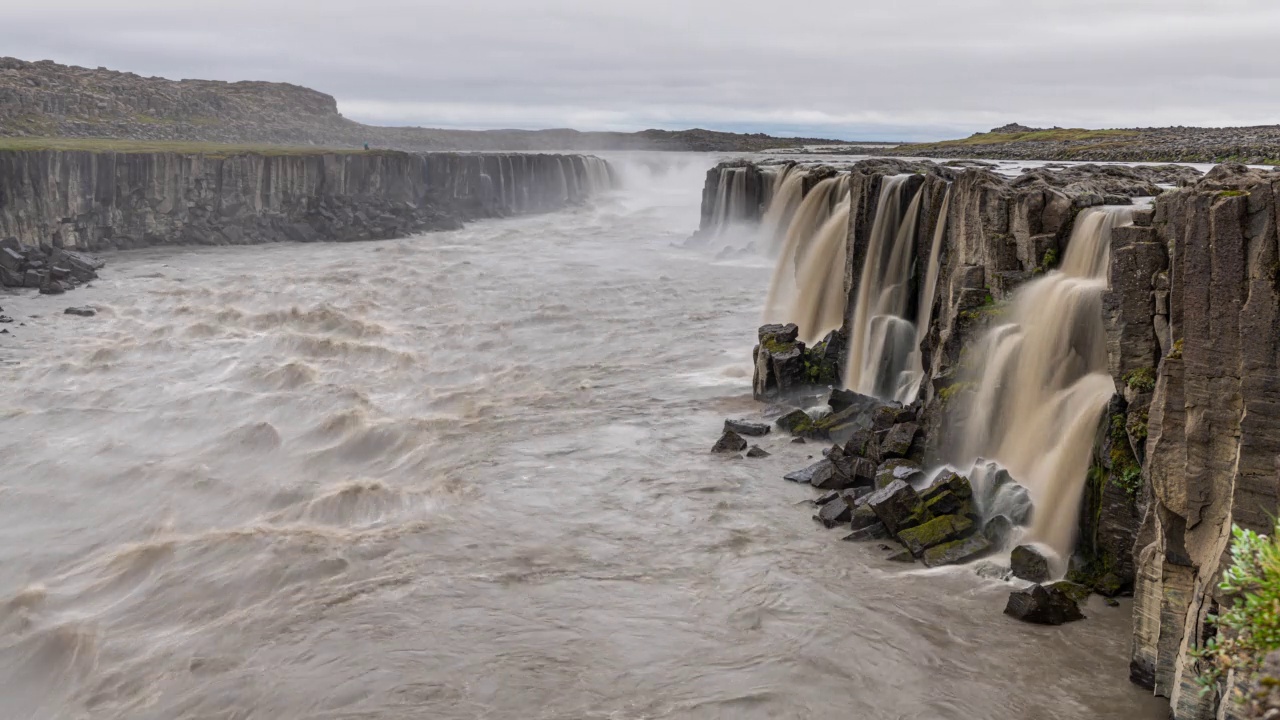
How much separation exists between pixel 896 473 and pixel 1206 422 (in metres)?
8.73

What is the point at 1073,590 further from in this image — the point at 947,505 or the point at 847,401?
the point at 847,401

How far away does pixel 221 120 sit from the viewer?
122500 millimetres

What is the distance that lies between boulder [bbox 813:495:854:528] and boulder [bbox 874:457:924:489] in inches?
42.7

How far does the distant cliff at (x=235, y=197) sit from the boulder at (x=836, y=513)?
1685 inches

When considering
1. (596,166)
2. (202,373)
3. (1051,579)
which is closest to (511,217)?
(596,166)

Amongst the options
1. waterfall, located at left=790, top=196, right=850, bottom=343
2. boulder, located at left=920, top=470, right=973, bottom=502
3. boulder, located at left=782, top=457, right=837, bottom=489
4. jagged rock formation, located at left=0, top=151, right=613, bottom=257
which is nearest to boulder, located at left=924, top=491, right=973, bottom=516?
boulder, located at left=920, top=470, right=973, bottom=502

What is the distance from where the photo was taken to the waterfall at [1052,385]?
18.2 m

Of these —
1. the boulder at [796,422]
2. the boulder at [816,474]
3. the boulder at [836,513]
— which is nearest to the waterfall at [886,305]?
the boulder at [796,422]

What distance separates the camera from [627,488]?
23000mm

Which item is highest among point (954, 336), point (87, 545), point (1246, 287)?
point (1246, 287)

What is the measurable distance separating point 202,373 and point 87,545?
49.2ft

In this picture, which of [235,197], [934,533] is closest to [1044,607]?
[934,533]

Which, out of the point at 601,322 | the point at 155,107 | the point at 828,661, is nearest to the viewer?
the point at 828,661

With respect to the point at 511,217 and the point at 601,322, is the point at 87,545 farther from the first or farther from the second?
the point at 511,217
